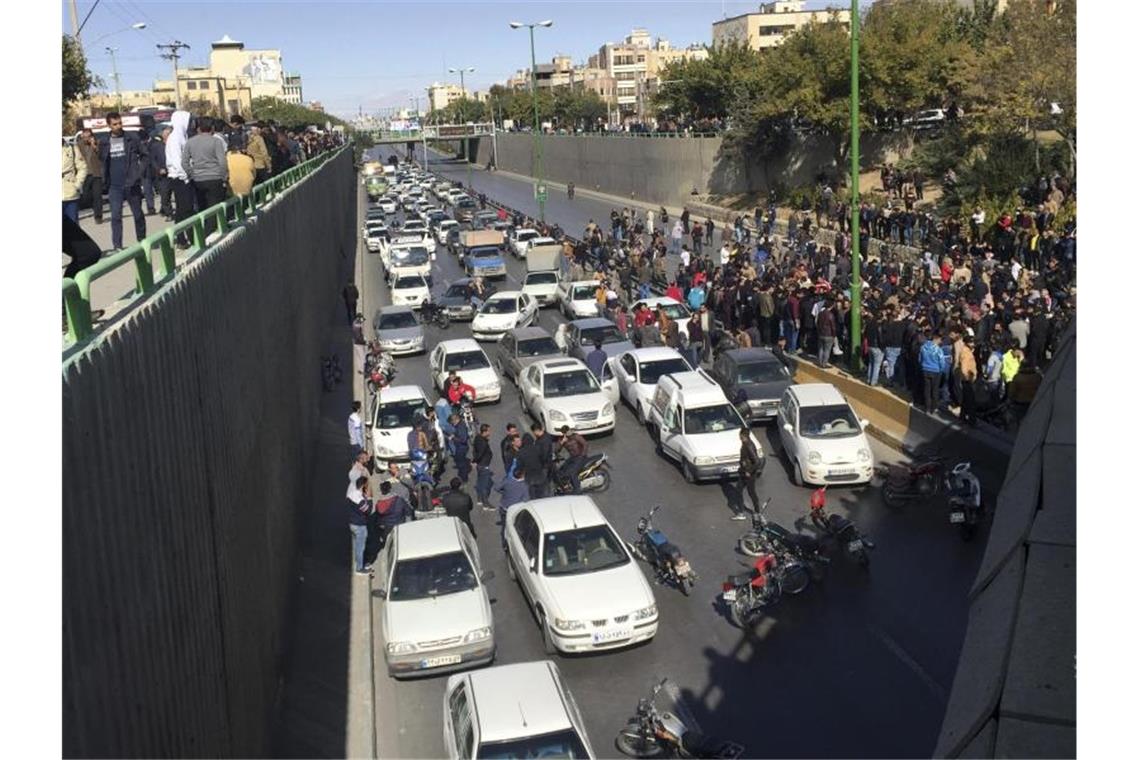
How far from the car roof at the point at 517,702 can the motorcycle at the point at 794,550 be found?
4267 millimetres

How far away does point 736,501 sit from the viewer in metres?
17.3

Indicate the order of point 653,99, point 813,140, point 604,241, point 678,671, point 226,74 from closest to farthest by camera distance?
point 678,671 < point 604,241 < point 813,140 < point 653,99 < point 226,74

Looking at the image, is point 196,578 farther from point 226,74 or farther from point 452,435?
point 226,74

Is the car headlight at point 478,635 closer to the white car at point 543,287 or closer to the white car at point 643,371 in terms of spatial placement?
the white car at point 643,371

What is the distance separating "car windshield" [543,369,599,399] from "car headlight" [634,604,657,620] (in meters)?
9.34

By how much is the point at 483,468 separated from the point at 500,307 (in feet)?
46.0

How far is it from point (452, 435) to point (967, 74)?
3392cm

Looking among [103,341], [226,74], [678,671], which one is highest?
[226,74]

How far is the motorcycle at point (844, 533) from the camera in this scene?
14219 mm

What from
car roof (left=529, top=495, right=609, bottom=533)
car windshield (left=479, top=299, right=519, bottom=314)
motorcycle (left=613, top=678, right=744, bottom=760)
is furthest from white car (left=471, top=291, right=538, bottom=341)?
motorcycle (left=613, top=678, right=744, bottom=760)

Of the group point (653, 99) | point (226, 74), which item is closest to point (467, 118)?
point (226, 74)

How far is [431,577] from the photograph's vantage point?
1318cm

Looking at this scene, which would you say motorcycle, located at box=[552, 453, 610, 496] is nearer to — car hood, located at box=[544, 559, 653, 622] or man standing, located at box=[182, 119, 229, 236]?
car hood, located at box=[544, 559, 653, 622]

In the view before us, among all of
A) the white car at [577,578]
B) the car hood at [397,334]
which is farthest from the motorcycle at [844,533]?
the car hood at [397,334]
